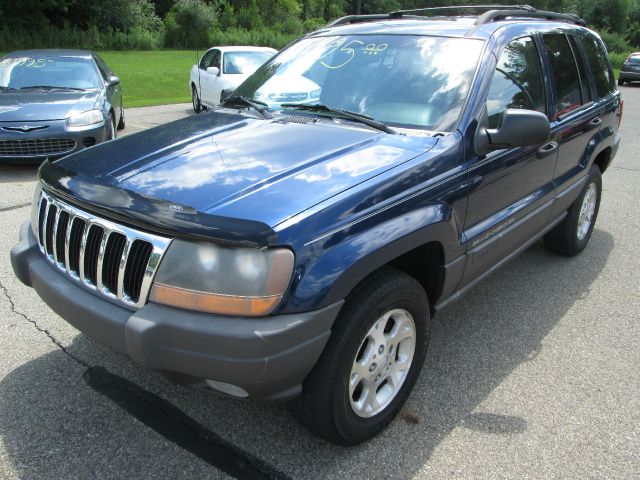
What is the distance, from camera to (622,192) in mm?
7137

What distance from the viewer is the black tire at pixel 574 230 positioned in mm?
4594

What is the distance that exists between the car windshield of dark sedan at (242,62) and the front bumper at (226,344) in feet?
33.5

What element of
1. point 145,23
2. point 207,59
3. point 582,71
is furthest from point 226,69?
point 145,23

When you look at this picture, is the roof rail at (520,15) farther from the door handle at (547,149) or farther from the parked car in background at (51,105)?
the parked car in background at (51,105)

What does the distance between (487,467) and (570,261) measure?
9.43ft

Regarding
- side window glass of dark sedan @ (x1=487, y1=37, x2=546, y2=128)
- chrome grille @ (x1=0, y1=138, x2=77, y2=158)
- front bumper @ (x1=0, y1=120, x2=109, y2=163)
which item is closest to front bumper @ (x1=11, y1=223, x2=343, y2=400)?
side window glass of dark sedan @ (x1=487, y1=37, x2=546, y2=128)

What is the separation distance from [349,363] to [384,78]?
169 cm

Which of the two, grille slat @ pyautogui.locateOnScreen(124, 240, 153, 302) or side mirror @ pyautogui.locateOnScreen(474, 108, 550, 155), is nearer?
grille slat @ pyautogui.locateOnScreen(124, 240, 153, 302)

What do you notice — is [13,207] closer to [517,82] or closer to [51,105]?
[51,105]

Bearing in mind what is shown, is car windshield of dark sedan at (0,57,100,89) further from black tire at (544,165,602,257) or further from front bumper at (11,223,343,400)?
front bumper at (11,223,343,400)

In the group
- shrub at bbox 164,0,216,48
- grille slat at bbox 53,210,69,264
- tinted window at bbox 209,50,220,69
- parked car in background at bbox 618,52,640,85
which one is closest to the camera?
grille slat at bbox 53,210,69,264

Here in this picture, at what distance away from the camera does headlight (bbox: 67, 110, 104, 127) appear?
711 cm

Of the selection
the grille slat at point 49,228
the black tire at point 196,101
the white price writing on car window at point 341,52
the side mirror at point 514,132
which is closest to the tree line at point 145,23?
the black tire at point 196,101

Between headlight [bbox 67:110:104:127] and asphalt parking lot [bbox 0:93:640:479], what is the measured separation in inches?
145
